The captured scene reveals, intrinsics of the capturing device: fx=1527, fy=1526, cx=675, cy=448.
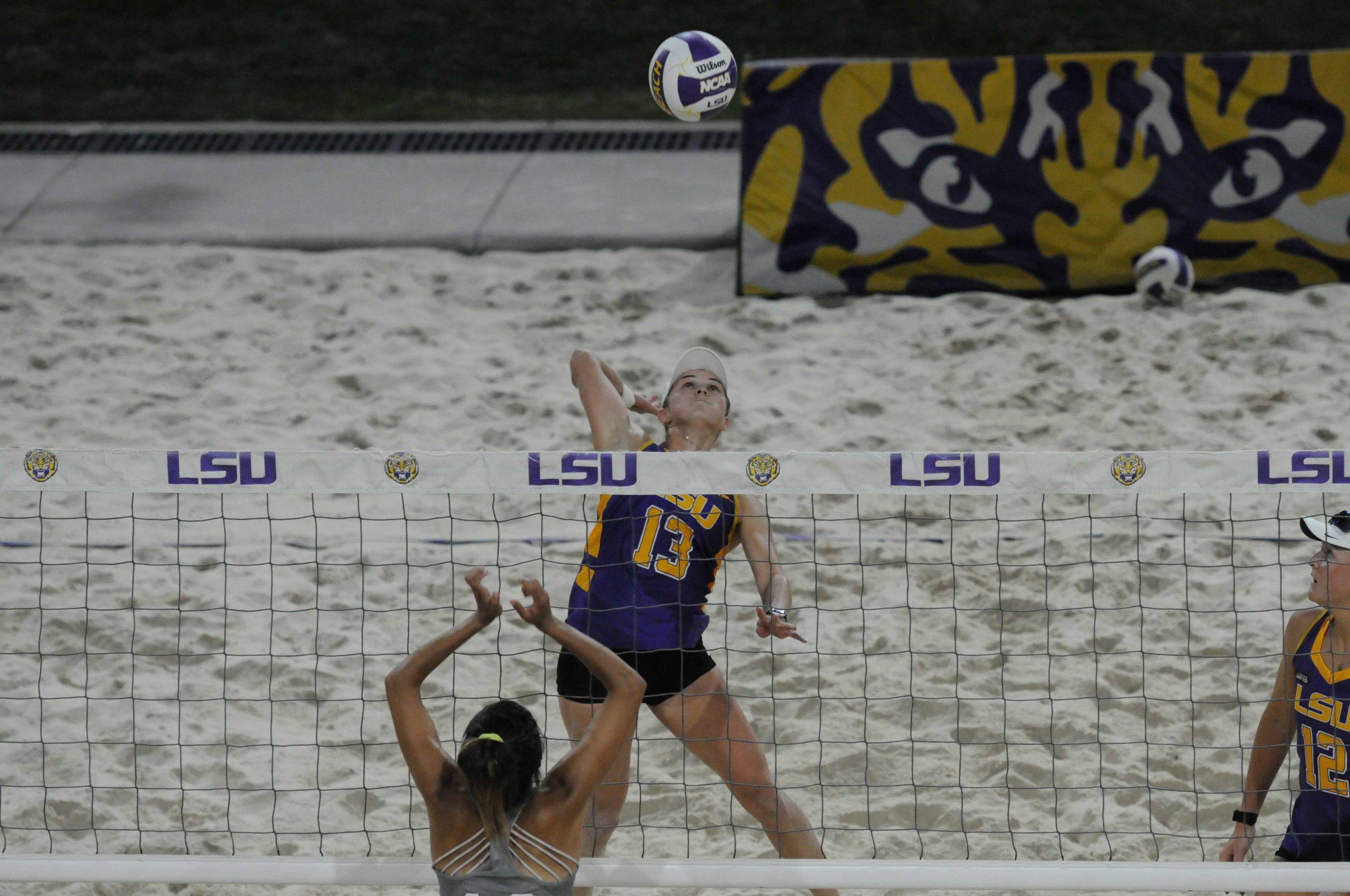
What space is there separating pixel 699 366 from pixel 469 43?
8.09m

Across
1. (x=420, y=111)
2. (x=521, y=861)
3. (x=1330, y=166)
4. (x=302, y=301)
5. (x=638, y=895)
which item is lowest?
(x=638, y=895)

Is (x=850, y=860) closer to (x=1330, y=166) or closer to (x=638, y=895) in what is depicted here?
(x=638, y=895)

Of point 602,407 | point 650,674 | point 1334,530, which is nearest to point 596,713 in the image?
point 650,674

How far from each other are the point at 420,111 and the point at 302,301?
2943mm

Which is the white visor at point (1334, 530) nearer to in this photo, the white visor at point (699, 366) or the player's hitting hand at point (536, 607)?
the white visor at point (699, 366)

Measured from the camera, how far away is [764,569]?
4031 millimetres

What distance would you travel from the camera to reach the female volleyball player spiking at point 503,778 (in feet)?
9.80

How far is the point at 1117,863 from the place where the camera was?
359cm

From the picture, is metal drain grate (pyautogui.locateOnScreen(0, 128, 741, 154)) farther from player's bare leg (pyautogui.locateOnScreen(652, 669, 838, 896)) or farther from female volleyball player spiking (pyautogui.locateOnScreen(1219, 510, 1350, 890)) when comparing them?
female volleyball player spiking (pyautogui.locateOnScreen(1219, 510, 1350, 890))

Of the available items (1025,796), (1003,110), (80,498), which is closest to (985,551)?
(1025,796)

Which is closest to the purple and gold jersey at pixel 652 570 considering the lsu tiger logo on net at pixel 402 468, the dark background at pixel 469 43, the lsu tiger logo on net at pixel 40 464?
the lsu tiger logo on net at pixel 402 468

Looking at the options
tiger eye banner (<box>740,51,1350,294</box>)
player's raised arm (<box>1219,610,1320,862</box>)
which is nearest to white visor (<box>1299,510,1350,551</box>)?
player's raised arm (<box>1219,610,1320,862</box>)

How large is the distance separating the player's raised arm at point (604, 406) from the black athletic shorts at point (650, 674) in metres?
0.61

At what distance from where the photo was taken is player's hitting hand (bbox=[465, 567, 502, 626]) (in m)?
3.10
